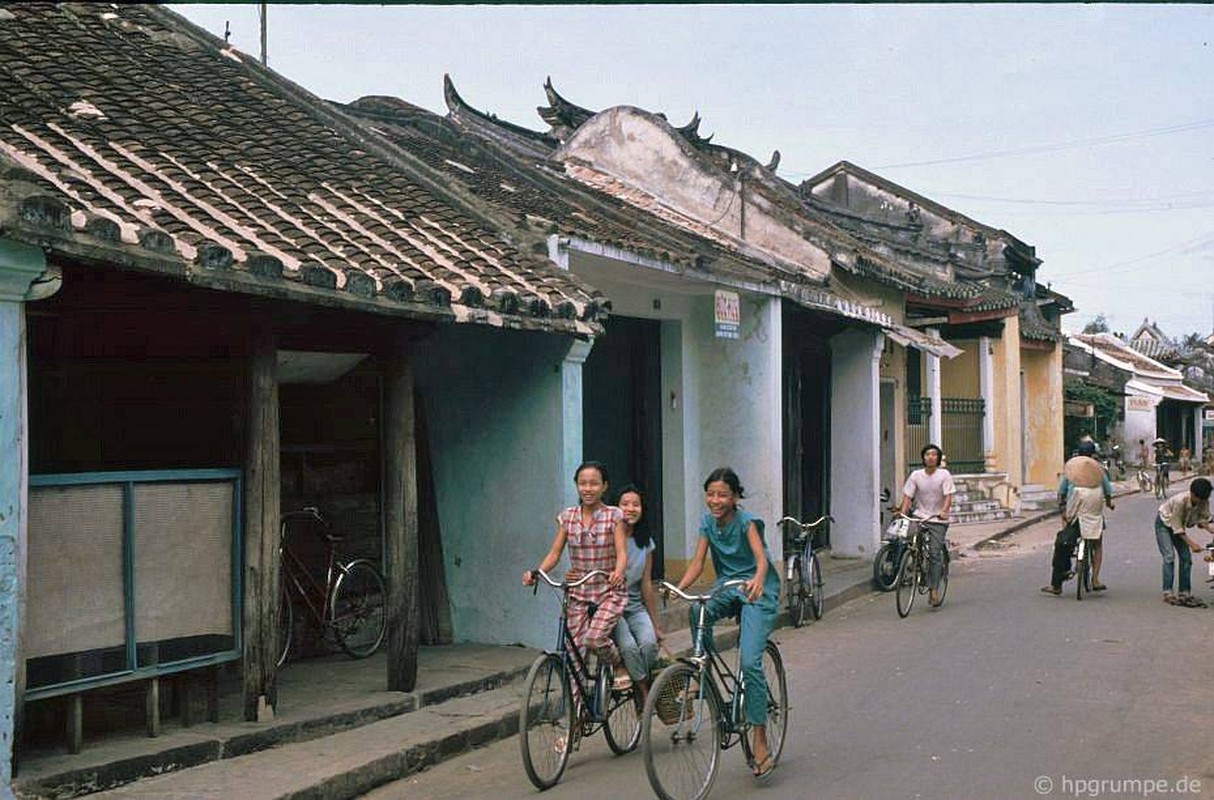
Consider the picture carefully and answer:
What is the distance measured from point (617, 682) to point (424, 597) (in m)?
3.66

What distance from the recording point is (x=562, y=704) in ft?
22.5

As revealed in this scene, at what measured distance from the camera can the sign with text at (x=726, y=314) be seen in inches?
519

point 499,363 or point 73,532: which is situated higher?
point 499,363

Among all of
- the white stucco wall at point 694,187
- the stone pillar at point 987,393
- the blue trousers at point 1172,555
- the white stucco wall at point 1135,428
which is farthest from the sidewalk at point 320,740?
the white stucco wall at point 1135,428

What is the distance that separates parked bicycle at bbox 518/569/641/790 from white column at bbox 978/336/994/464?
71.6 feet

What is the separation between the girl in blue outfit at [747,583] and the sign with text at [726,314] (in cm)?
624

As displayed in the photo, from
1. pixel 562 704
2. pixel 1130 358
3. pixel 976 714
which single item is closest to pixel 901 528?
pixel 976 714

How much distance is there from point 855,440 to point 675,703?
1248 cm

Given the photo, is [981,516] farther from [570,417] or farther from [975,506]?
[570,417]

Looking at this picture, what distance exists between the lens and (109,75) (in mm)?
9148

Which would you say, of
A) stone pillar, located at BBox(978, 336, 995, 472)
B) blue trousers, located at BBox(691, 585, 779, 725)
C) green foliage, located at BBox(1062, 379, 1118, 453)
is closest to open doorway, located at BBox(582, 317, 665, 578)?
blue trousers, located at BBox(691, 585, 779, 725)

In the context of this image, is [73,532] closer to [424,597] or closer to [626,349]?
[424,597]

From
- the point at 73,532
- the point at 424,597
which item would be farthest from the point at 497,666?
the point at 73,532

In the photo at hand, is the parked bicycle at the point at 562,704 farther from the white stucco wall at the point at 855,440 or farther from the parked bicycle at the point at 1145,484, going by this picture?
the parked bicycle at the point at 1145,484
